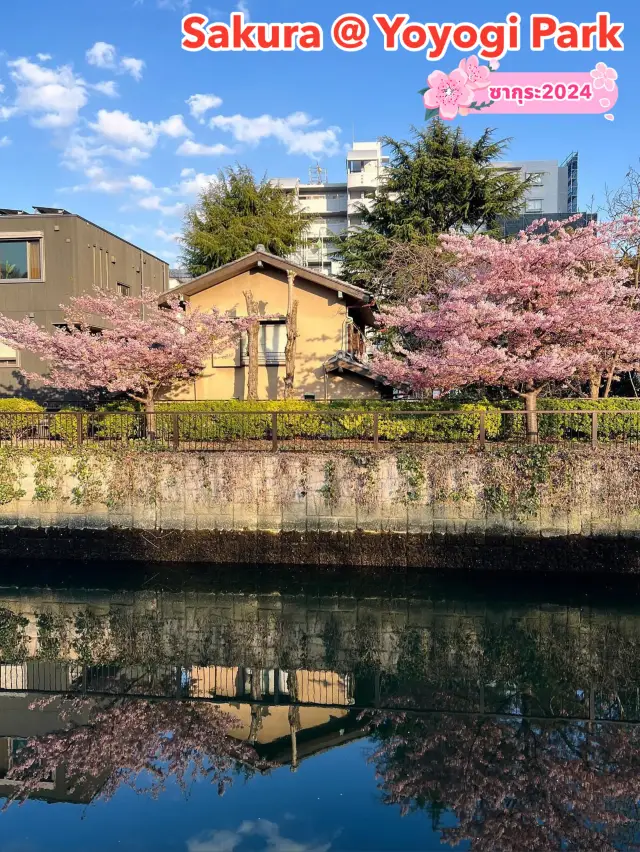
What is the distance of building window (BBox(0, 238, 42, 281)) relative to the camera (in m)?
19.0

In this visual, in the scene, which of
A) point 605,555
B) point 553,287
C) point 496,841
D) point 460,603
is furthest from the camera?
point 553,287

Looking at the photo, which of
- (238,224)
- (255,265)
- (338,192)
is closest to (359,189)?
(338,192)

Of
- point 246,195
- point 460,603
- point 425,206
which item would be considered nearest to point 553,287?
point 460,603

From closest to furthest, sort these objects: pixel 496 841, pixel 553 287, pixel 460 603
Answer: pixel 496 841
pixel 460 603
pixel 553 287

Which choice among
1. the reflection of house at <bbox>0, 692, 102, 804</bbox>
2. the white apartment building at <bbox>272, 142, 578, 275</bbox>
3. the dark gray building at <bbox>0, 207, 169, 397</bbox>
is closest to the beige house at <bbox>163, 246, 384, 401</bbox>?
the dark gray building at <bbox>0, 207, 169, 397</bbox>

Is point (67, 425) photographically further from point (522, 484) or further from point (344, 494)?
point (522, 484)

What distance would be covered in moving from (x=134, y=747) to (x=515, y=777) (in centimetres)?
406

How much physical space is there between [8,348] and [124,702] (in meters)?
14.9

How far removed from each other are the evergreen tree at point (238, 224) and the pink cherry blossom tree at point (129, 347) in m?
14.8

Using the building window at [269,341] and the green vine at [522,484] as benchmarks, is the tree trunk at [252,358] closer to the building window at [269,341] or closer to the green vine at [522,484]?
the building window at [269,341]

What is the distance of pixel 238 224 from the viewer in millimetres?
31000

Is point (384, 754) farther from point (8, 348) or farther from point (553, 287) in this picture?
point (8, 348)

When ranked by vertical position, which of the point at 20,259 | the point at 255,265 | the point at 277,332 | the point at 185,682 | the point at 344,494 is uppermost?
the point at 20,259

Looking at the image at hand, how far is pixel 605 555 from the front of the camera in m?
11.6
